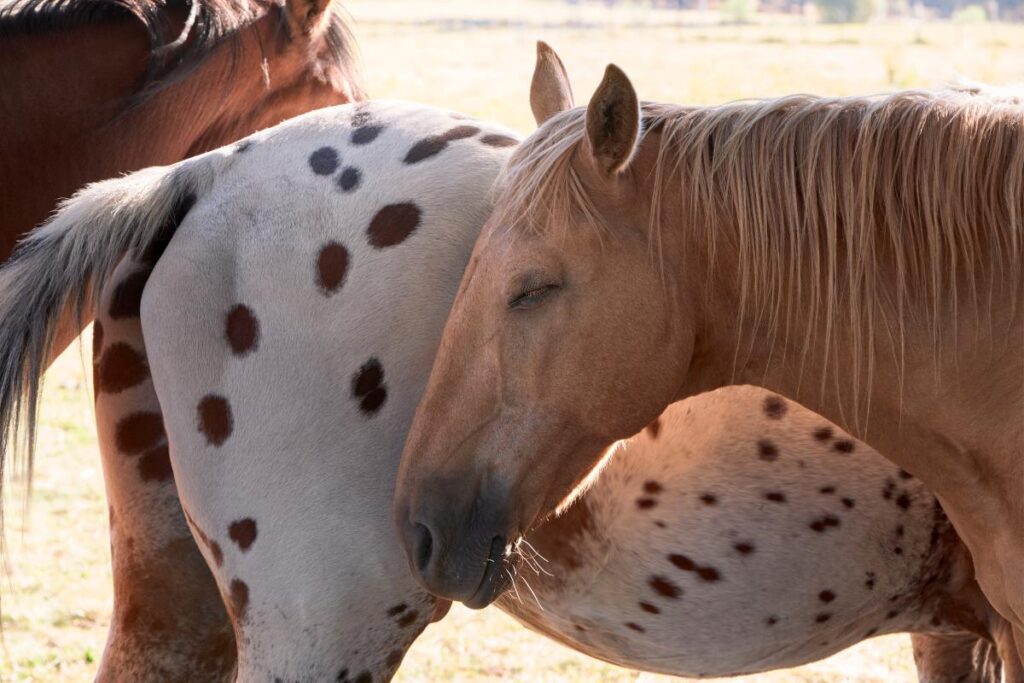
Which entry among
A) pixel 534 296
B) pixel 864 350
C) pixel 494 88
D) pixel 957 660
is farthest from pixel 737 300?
pixel 494 88

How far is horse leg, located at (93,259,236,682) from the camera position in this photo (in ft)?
8.13

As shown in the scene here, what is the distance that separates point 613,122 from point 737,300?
15.5 inches

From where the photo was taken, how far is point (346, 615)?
82.7 inches

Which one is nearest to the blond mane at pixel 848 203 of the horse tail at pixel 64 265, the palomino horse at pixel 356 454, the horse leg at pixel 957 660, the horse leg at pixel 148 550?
the palomino horse at pixel 356 454

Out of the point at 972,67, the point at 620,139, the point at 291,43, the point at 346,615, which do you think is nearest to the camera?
the point at 620,139

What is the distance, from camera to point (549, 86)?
7.89 feet

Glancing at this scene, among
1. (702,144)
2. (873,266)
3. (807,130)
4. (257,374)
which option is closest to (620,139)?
(702,144)

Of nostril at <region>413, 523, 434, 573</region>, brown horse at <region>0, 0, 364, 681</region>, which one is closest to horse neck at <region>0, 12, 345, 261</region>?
brown horse at <region>0, 0, 364, 681</region>

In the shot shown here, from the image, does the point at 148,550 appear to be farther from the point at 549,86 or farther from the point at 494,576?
the point at 549,86

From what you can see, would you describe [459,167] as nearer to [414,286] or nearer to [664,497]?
[414,286]

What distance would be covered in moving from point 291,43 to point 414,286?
134cm

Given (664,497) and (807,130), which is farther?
(664,497)

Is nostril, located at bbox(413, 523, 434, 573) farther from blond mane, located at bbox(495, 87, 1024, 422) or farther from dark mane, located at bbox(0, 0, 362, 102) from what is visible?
dark mane, located at bbox(0, 0, 362, 102)

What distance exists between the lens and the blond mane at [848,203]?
1.86 metres
